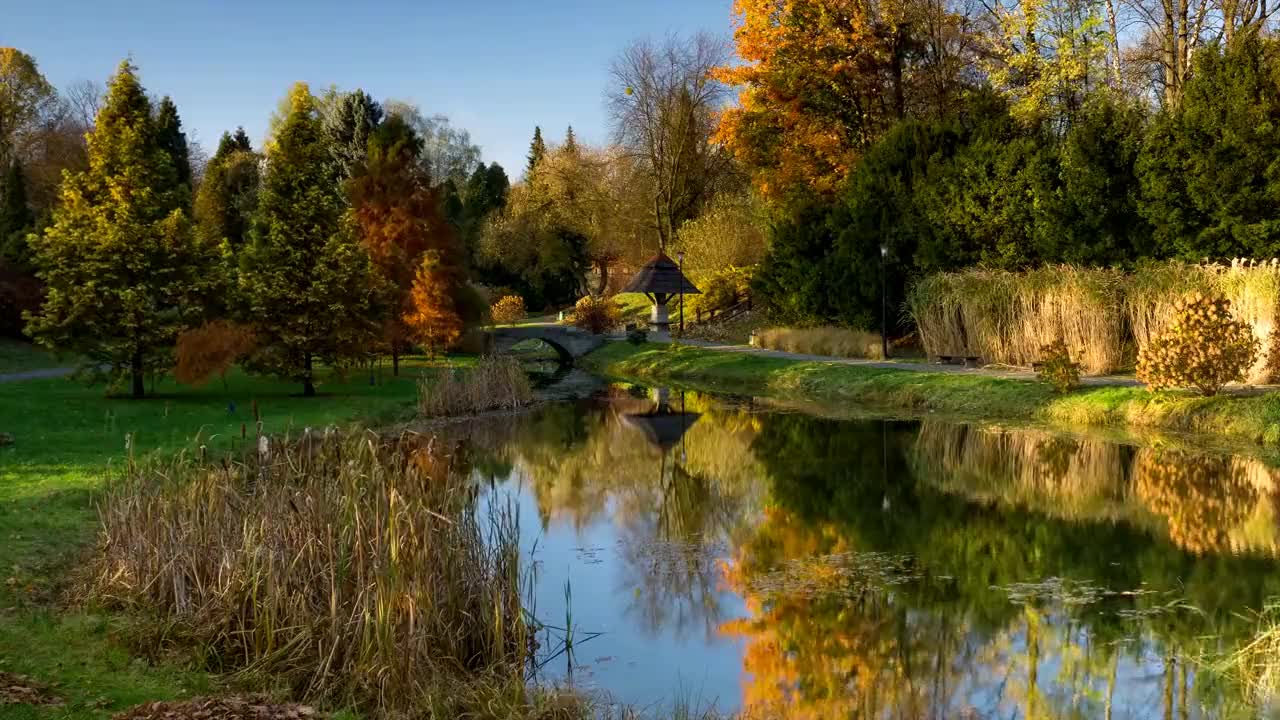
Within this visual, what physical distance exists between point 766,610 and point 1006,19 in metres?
24.3

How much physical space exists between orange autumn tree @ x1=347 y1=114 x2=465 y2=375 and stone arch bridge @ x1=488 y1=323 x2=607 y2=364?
224 inches

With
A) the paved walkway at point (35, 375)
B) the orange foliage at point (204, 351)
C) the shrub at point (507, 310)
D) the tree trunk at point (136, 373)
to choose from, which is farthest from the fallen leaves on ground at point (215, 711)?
the shrub at point (507, 310)

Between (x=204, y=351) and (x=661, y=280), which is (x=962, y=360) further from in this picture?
(x=204, y=351)

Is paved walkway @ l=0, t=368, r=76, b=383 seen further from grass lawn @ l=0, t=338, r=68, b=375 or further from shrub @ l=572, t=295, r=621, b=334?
shrub @ l=572, t=295, r=621, b=334

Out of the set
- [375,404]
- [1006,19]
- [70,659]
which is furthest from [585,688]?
[1006,19]

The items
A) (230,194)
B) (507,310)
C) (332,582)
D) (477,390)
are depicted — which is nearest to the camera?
(332,582)

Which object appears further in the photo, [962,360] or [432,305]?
[432,305]

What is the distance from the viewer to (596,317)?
38719 millimetres

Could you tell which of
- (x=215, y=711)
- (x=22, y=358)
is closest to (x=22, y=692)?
(x=215, y=711)

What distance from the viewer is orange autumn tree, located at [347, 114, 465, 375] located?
26.3 meters

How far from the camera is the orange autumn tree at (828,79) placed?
30328 mm

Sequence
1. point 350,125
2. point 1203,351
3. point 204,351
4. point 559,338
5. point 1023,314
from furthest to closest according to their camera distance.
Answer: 1. point 350,125
2. point 559,338
3. point 1023,314
4. point 204,351
5. point 1203,351

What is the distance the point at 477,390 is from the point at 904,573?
13207mm

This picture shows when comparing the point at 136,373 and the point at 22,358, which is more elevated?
the point at 22,358
